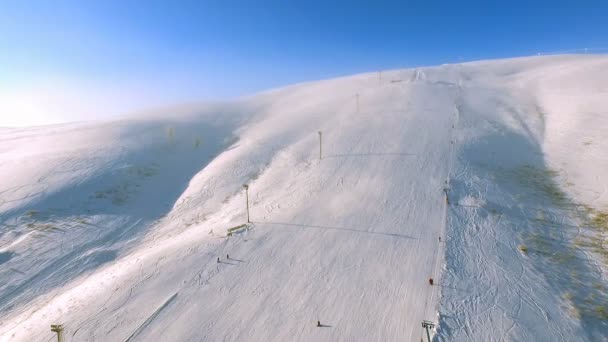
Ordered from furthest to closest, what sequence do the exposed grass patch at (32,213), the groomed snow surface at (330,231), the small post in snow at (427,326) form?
the exposed grass patch at (32,213)
the groomed snow surface at (330,231)
the small post in snow at (427,326)

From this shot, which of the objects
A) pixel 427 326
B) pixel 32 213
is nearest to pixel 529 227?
pixel 427 326

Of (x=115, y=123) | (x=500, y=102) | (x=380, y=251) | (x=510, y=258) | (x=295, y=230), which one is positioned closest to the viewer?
(x=510, y=258)

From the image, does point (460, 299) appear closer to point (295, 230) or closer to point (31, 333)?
point (295, 230)

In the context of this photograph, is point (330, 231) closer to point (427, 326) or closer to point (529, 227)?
point (427, 326)

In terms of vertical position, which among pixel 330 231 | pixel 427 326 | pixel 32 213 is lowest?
pixel 427 326

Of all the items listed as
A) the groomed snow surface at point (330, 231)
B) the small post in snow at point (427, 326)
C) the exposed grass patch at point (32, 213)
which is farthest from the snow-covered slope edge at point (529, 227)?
the exposed grass patch at point (32, 213)

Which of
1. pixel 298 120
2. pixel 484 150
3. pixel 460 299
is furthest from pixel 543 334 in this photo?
pixel 298 120

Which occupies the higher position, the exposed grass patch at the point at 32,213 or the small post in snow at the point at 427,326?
the exposed grass patch at the point at 32,213

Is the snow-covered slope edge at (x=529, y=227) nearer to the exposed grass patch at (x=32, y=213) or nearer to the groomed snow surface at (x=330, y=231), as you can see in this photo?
the groomed snow surface at (x=330, y=231)

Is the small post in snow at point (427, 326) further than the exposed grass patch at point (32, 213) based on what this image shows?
No
